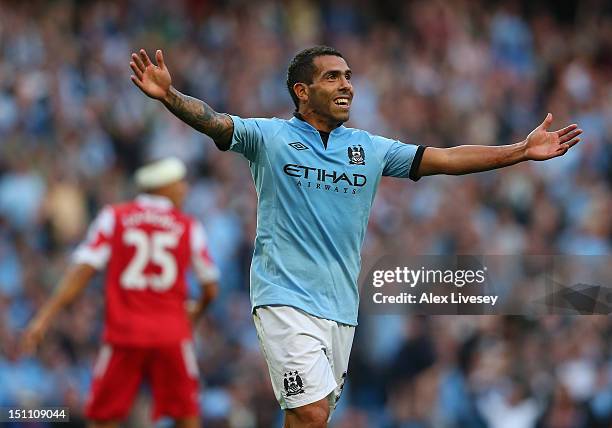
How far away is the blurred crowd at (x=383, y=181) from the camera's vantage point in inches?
456

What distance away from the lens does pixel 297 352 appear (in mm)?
6402

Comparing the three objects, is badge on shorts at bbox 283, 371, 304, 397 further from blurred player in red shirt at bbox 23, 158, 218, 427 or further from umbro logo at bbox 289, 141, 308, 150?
blurred player in red shirt at bbox 23, 158, 218, 427

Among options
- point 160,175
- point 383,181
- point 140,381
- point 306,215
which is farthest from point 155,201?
point 383,181

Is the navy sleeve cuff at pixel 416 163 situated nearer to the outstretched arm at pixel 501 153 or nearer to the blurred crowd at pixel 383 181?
the outstretched arm at pixel 501 153

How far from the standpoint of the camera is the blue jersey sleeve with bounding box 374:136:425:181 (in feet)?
22.4

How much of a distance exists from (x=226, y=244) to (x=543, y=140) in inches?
301

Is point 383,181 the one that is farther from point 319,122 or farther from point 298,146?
point 298,146

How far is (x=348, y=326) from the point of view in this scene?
6.71m

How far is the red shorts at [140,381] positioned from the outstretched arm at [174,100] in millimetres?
3348

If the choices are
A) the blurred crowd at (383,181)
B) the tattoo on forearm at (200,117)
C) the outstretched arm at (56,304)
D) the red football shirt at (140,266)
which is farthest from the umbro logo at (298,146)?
the outstretched arm at (56,304)

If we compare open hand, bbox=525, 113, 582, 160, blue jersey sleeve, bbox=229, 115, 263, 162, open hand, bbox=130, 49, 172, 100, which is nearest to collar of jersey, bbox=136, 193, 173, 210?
blue jersey sleeve, bbox=229, 115, 263, 162

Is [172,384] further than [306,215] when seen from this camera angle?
Yes

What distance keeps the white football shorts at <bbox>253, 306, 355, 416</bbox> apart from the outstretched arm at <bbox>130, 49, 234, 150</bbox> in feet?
3.16

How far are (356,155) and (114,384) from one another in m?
3.50
